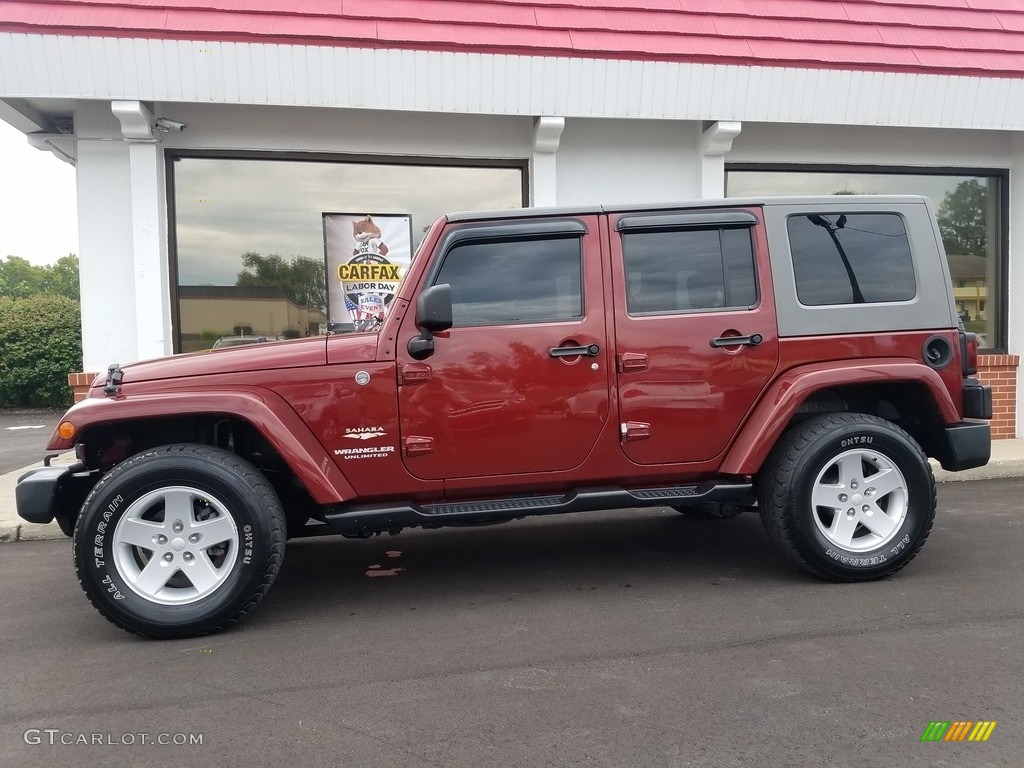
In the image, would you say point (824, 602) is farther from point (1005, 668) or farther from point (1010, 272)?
point (1010, 272)

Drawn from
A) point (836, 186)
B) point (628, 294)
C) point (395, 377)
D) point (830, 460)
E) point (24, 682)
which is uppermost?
point (836, 186)

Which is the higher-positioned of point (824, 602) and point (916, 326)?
point (916, 326)

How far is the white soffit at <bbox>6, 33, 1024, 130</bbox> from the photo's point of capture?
21.5 ft

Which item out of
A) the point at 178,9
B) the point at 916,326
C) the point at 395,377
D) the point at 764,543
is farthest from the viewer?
the point at 178,9

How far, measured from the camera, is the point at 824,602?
3.76 m

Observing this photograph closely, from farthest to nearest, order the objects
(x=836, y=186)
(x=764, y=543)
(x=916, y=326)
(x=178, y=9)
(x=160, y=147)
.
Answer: (x=836, y=186) < (x=160, y=147) < (x=178, y=9) < (x=764, y=543) < (x=916, y=326)

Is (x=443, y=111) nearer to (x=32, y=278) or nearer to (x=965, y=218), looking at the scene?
(x=965, y=218)

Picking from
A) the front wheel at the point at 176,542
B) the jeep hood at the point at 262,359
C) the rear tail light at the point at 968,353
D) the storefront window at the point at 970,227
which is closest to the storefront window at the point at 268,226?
the jeep hood at the point at 262,359

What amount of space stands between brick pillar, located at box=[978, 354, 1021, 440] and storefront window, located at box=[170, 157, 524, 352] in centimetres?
576

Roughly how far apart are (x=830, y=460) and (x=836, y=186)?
18.9ft

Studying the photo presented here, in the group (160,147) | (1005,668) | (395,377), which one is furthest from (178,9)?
(1005,668)

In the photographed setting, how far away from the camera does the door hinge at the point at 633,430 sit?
3867mm

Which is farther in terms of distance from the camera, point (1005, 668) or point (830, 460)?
point (830, 460)

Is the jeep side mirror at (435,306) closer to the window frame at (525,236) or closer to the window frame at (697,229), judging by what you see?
the window frame at (525,236)
